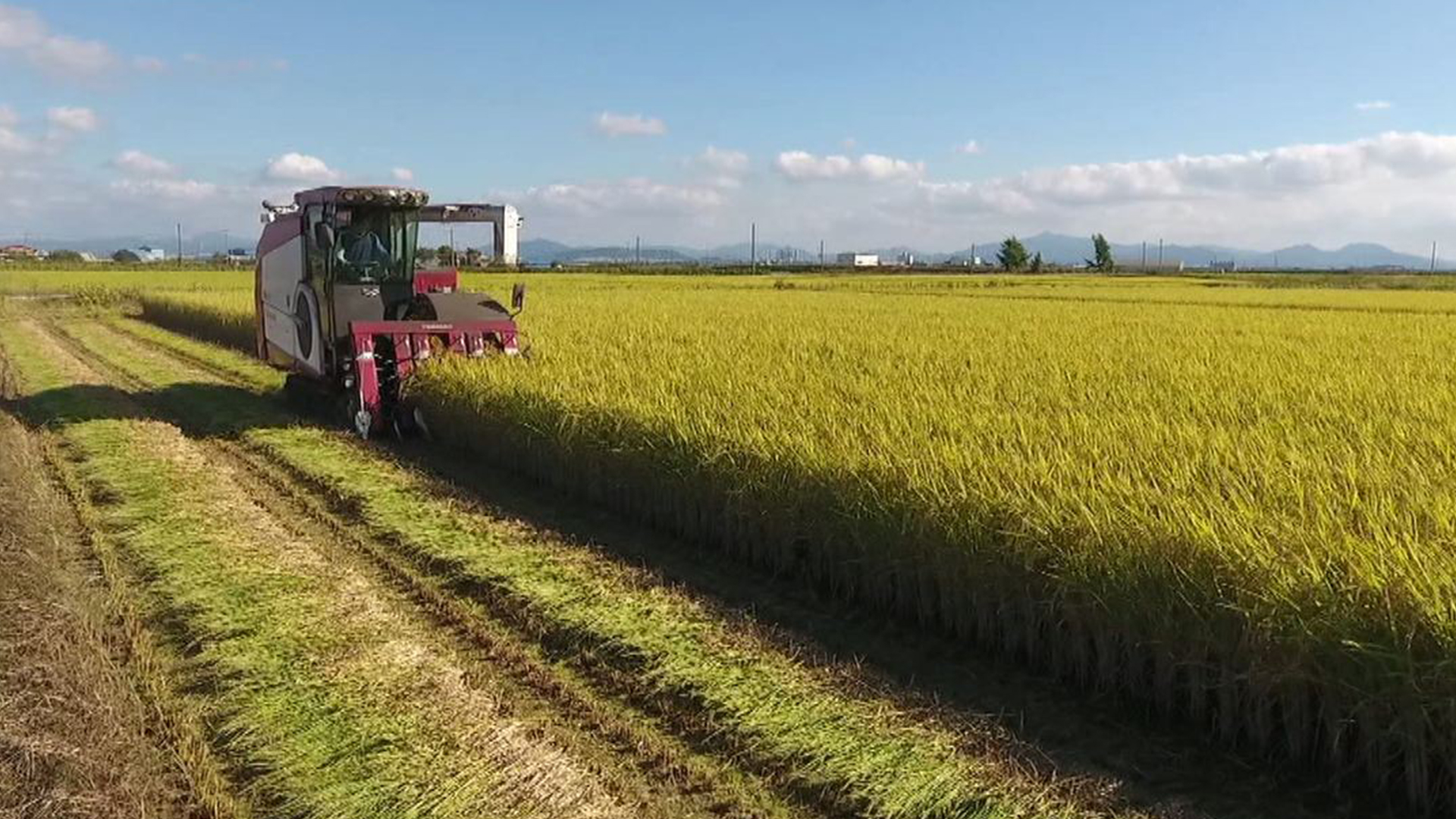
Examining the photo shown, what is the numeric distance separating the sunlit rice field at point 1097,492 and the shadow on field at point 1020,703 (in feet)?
0.38

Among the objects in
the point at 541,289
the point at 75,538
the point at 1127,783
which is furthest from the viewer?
the point at 541,289

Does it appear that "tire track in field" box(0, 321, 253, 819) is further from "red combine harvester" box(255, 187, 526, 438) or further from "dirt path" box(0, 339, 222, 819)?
"red combine harvester" box(255, 187, 526, 438)

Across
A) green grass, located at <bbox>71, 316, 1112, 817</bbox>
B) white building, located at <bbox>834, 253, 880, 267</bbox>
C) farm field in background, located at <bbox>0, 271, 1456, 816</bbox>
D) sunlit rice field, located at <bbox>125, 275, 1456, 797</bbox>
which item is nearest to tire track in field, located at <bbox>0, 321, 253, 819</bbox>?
farm field in background, located at <bbox>0, 271, 1456, 816</bbox>

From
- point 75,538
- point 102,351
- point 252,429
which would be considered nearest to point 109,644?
point 75,538

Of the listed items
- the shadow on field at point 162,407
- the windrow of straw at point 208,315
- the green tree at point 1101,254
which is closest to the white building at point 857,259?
the green tree at point 1101,254

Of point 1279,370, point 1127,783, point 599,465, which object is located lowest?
point 1127,783

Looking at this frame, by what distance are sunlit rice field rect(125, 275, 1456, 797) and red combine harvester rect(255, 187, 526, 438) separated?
60 centimetres

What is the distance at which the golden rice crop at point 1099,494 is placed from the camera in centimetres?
360

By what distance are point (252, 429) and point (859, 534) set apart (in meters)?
8.19

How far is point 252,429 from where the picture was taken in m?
11.1

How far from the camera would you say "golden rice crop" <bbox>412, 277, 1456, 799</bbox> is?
3600 millimetres

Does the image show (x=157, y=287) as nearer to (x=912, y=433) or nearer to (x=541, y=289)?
(x=541, y=289)

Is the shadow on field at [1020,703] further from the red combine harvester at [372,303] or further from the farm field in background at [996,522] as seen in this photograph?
the red combine harvester at [372,303]

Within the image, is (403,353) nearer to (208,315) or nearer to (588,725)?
(588,725)
